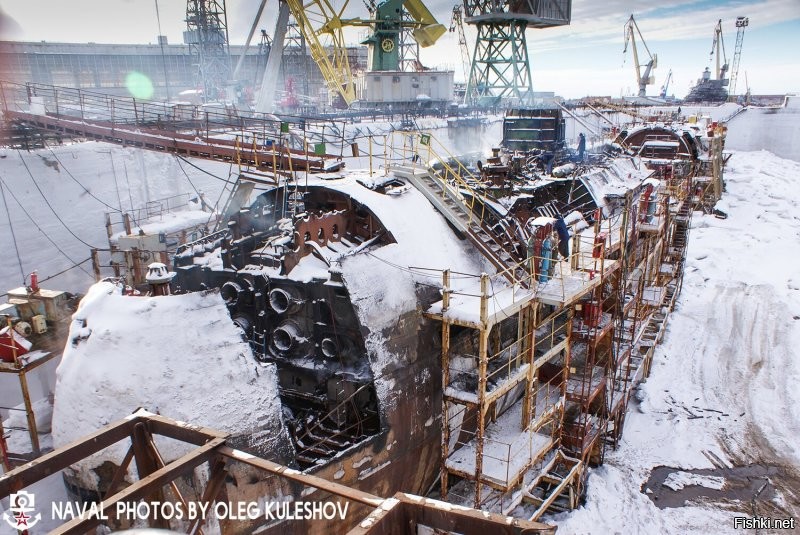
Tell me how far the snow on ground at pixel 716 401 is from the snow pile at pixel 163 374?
8.76 meters

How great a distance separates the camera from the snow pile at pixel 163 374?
9.62 m

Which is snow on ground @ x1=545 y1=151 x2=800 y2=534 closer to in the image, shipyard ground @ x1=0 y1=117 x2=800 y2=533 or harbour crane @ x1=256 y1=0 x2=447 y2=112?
shipyard ground @ x1=0 y1=117 x2=800 y2=533

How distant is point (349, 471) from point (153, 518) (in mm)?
4802

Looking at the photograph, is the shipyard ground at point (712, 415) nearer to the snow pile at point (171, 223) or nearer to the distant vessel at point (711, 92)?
the snow pile at point (171, 223)

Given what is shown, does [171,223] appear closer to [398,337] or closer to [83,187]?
[83,187]

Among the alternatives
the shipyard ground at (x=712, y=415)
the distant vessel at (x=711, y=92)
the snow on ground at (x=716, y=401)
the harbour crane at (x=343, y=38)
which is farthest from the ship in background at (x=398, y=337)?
the distant vessel at (x=711, y=92)

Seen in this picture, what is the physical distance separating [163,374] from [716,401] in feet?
60.7

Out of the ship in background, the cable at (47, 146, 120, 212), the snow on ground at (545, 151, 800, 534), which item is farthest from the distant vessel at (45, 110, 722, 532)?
the cable at (47, 146, 120, 212)

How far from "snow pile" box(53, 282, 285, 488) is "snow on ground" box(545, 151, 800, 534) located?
8761mm

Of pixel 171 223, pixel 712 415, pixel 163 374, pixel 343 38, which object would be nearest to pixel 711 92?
pixel 343 38

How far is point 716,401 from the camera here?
64.4ft

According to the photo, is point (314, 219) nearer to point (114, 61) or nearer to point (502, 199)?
point (502, 199)

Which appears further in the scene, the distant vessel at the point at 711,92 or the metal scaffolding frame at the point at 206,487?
the distant vessel at the point at 711,92

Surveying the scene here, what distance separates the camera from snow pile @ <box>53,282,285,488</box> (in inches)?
379
